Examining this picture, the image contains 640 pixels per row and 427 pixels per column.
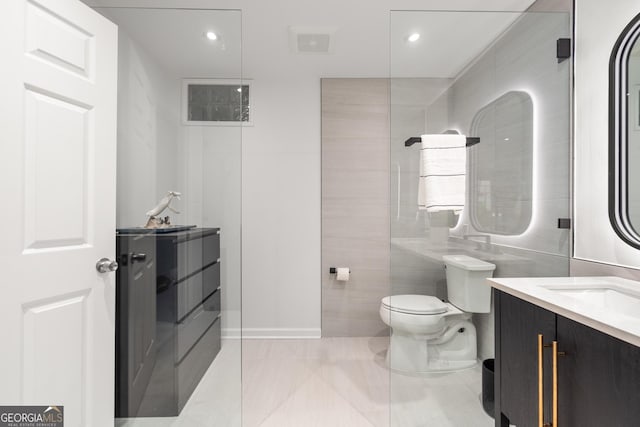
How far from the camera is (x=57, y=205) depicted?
4.49 ft

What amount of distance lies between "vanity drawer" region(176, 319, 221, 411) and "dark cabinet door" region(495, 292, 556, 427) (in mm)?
1334

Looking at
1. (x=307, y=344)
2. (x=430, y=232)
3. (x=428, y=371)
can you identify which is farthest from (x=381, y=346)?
(x=430, y=232)

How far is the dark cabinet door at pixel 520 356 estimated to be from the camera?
3.48ft

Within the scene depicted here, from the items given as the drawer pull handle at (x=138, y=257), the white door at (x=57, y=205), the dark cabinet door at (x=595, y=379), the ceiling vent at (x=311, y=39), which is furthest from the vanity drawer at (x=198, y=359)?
the ceiling vent at (x=311, y=39)

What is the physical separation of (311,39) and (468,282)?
6.57 feet

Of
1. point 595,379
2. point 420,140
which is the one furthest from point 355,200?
point 595,379

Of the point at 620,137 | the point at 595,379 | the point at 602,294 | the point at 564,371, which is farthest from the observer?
the point at 620,137

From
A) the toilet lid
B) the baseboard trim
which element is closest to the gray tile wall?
the baseboard trim

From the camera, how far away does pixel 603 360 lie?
87cm

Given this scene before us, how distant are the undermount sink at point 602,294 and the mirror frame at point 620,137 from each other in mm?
251

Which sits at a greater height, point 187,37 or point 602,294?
point 187,37

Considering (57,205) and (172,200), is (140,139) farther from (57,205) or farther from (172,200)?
(57,205)

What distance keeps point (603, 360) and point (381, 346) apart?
2153 millimetres

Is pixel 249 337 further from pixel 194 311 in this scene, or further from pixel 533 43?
pixel 533 43
